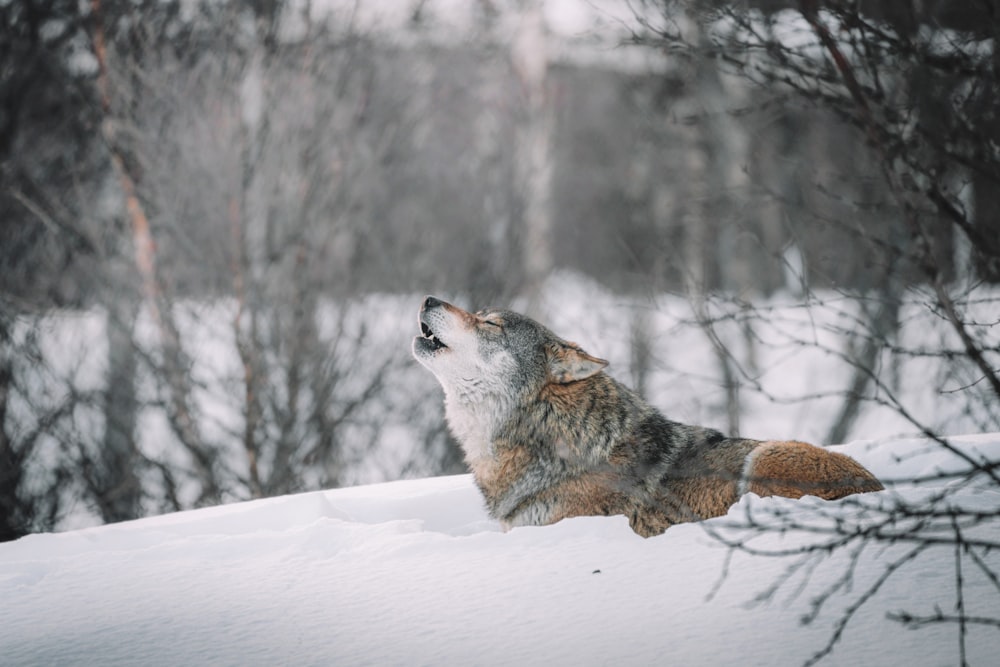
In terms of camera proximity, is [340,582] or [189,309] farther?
[189,309]

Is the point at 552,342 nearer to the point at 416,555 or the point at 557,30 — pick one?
the point at 416,555

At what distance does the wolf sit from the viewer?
3967 millimetres

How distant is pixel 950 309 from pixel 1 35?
8.82 metres

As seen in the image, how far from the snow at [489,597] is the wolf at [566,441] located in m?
0.38

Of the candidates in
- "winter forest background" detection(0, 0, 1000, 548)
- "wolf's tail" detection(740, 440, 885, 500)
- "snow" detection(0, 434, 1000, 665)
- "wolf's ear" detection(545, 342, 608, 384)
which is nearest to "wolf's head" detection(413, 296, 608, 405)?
"wolf's ear" detection(545, 342, 608, 384)

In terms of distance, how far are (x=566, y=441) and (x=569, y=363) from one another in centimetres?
42

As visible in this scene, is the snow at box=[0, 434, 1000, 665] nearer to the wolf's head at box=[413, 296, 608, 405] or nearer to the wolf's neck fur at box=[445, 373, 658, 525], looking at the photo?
the wolf's neck fur at box=[445, 373, 658, 525]

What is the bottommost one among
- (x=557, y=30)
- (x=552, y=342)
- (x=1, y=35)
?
(x=552, y=342)

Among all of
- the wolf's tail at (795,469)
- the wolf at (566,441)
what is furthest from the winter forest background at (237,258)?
the wolf's tail at (795,469)

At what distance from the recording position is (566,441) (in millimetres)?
4277

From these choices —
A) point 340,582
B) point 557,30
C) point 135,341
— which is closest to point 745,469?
point 340,582

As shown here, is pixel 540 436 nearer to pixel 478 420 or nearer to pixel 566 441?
pixel 566 441

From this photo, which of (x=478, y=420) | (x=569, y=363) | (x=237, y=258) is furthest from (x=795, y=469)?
(x=237, y=258)

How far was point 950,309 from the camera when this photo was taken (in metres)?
2.04
